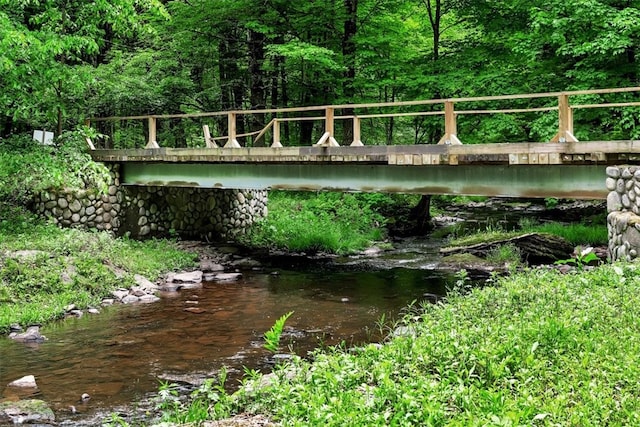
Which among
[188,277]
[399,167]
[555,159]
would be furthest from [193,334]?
[555,159]

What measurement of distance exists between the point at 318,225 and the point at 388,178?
273 inches

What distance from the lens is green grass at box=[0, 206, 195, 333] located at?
1078cm

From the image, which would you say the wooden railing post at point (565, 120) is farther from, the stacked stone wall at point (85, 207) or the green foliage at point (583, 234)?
the stacked stone wall at point (85, 207)

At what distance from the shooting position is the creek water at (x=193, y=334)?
718 cm

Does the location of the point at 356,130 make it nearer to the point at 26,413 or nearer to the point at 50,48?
the point at 50,48

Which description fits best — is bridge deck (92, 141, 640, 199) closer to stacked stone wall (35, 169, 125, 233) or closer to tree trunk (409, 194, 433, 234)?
stacked stone wall (35, 169, 125, 233)

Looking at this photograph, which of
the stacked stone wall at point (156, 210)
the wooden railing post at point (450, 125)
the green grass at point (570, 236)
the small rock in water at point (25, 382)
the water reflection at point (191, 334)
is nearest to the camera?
the small rock in water at point (25, 382)

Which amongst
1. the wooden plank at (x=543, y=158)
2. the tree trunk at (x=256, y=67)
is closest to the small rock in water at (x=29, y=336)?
the wooden plank at (x=543, y=158)

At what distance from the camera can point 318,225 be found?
66.0 feet

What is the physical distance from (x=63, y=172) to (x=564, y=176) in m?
10.9

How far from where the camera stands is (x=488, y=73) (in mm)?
18906

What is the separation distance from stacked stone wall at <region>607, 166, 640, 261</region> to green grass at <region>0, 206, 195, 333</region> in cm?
944

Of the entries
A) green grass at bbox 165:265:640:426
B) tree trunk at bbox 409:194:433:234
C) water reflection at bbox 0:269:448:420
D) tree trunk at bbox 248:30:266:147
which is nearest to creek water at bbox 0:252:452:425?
water reflection at bbox 0:269:448:420

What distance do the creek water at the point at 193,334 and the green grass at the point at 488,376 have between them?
1.69 meters
